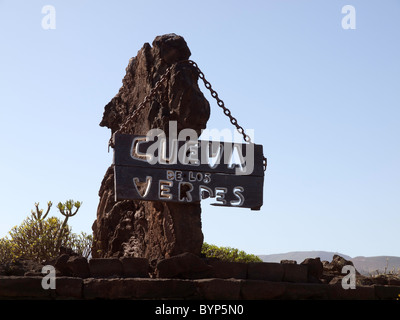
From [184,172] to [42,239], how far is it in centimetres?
630

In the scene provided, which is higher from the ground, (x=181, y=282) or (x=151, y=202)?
(x=151, y=202)

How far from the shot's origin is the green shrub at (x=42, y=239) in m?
17.3

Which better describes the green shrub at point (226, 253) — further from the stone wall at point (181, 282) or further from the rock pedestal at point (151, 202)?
the stone wall at point (181, 282)

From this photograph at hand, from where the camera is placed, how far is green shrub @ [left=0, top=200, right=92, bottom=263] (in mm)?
17312

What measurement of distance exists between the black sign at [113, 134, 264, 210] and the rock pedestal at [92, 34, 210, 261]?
0.43 m

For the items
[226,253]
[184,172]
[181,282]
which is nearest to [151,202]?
[184,172]

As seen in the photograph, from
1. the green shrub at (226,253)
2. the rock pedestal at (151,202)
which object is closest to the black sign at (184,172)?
A: the rock pedestal at (151,202)

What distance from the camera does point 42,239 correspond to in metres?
17.3

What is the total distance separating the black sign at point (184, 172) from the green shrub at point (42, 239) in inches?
207

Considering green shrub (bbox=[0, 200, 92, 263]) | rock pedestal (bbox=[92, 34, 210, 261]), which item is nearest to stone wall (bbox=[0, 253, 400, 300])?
rock pedestal (bbox=[92, 34, 210, 261])

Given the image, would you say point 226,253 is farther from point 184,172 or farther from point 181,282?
point 181,282
